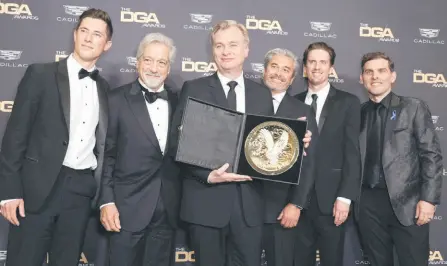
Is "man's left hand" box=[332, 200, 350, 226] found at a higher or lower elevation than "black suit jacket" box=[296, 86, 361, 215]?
lower

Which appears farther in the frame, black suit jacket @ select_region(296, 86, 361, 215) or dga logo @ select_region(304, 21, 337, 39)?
dga logo @ select_region(304, 21, 337, 39)

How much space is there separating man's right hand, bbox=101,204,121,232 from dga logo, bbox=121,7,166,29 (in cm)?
176

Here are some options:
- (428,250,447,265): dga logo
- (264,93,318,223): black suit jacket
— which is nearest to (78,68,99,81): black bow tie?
(264,93,318,223): black suit jacket

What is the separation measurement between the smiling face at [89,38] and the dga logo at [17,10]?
3.90 feet

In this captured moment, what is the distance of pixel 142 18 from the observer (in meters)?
3.48

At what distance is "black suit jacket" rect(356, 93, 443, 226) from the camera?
9.07 feet

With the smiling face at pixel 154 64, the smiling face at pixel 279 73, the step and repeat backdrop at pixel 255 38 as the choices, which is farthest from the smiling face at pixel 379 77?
the smiling face at pixel 154 64

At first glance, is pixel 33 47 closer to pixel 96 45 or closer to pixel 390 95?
pixel 96 45

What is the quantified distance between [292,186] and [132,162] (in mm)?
1021

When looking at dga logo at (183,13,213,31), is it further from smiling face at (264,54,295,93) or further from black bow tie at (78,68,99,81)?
black bow tie at (78,68,99,81)

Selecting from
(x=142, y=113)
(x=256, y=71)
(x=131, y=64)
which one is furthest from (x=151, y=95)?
(x=256, y=71)

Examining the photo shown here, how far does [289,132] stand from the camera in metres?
2.17

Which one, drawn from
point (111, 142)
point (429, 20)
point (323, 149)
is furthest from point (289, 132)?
point (429, 20)

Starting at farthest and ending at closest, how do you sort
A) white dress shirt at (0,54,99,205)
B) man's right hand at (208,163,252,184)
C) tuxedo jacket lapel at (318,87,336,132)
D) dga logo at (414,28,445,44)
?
dga logo at (414,28,445,44), tuxedo jacket lapel at (318,87,336,132), white dress shirt at (0,54,99,205), man's right hand at (208,163,252,184)
